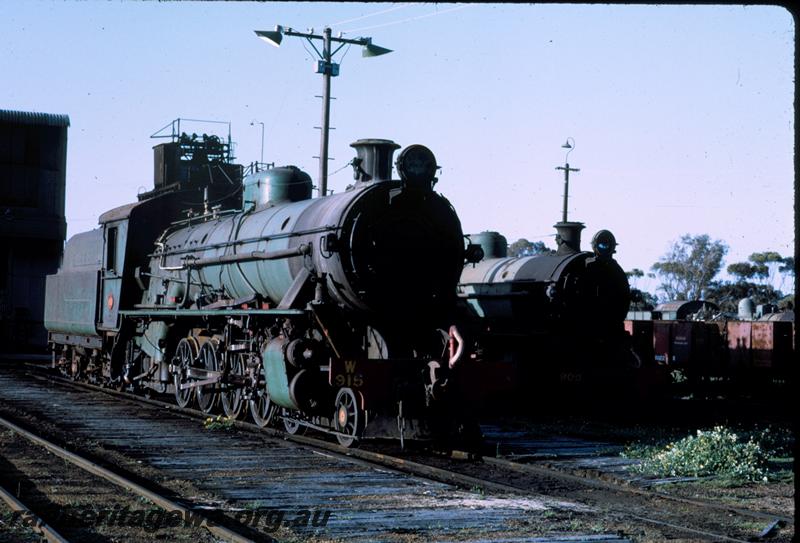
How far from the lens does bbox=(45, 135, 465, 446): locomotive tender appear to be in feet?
36.7

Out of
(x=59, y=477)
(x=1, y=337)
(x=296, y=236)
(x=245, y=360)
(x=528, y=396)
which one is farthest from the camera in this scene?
(x=1, y=337)

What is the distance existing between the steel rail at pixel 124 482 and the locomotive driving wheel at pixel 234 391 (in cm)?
281

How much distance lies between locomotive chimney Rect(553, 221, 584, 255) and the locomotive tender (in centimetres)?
497

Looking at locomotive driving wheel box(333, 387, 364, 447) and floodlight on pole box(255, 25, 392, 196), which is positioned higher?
floodlight on pole box(255, 25, 392, 196)

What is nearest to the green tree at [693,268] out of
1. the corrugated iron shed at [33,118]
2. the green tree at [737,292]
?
the green tree at [737,292]

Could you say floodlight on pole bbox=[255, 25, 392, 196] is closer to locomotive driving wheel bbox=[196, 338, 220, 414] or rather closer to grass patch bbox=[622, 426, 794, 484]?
locomotive driving wheel bbox=[196, 338, 220, 414]

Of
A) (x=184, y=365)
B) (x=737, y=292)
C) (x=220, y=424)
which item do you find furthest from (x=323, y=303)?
(x=737, y=292)

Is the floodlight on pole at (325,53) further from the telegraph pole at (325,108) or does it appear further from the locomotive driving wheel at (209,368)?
the locomotive driving wheel at (209,368)

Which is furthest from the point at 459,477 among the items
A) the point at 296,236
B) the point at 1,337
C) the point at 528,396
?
the point at 1,337

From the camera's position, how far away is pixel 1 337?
119 feet

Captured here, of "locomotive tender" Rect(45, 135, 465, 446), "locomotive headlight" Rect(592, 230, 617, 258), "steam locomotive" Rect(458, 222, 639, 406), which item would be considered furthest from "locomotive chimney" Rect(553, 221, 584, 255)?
"locomotive tender" Rect(45, 135, 465, 446)

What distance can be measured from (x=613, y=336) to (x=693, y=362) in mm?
8848

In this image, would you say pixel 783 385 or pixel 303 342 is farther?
pixel 783 385

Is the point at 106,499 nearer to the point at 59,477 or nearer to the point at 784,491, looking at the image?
the point at 59,477
